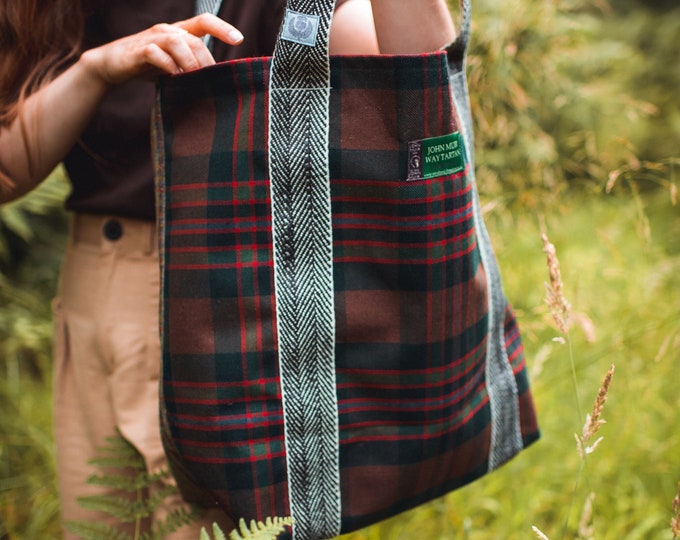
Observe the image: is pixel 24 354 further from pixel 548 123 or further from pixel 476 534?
pixel 548 123

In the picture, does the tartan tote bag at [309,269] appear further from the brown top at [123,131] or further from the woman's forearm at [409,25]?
the brown top at [123,131]

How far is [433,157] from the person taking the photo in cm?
85

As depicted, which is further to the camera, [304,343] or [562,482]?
[562,482]

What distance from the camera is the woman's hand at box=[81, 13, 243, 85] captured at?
0.85 meters

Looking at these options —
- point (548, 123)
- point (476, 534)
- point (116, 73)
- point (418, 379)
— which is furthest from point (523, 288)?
point (548, 123)

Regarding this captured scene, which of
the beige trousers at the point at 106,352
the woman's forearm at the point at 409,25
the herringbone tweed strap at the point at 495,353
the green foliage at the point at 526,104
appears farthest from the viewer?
the green foliage at the point at 526,104

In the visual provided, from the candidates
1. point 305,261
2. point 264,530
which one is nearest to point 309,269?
point 305,261

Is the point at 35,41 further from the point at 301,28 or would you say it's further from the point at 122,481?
the point at 122,481

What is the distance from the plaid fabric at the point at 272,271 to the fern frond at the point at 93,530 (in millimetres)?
227

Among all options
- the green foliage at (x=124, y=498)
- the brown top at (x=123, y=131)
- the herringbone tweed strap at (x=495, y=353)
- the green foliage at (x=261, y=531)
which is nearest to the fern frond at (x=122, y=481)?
the green foliage at (x=124, y=498)

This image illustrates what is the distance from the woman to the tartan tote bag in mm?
129

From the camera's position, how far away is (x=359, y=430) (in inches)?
36.2

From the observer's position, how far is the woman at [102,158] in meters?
0.95

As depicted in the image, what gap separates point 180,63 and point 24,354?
8.52 feet
